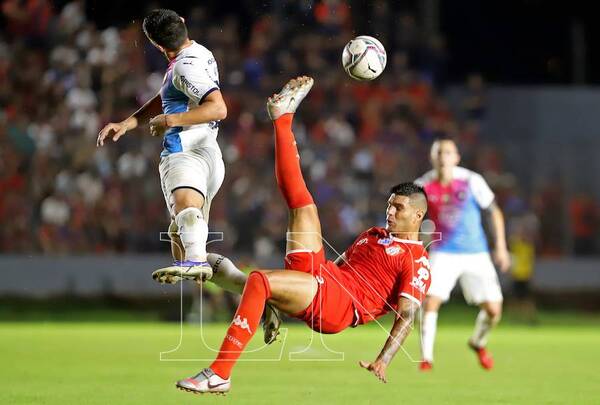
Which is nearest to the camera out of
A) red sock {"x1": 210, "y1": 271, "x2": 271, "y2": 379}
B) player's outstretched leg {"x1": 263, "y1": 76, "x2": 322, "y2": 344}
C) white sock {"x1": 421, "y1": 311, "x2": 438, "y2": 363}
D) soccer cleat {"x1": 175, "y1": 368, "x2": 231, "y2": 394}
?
soccer cleat {"x1": 175, "y1": 368, "x2": 231, "y2": 394}

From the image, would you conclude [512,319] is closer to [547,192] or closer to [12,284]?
[547,192]

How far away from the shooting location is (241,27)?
2230cm

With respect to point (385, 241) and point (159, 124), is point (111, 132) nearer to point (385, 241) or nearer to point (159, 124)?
point (159, 124)

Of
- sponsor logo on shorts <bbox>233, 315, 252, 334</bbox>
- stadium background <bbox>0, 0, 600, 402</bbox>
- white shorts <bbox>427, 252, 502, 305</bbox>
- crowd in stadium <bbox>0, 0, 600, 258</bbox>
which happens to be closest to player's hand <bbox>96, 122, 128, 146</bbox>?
sponsor logo on shorts <bbox>233, 315, 252, 334</bbox>

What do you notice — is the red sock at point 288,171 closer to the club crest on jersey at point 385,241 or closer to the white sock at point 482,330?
the club crest on jersey at point 385,241

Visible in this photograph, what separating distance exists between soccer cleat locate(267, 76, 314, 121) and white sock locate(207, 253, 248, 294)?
1.35 meters

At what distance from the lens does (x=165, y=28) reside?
29.1ft

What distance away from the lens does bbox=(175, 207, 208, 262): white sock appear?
864 cm

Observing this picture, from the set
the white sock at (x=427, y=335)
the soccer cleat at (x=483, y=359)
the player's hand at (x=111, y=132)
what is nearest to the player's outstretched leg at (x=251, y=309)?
the player's hand at (x=111, y=132)

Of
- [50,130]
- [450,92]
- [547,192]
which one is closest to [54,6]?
[50,130]

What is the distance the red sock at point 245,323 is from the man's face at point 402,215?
1.28 metres

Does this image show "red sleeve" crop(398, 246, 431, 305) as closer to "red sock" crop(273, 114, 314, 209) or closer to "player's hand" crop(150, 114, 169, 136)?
"red sock" crop(273, 114, 314, 209)

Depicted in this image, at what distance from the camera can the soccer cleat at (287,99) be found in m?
8.48

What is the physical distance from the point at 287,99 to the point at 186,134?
102 centimetres
